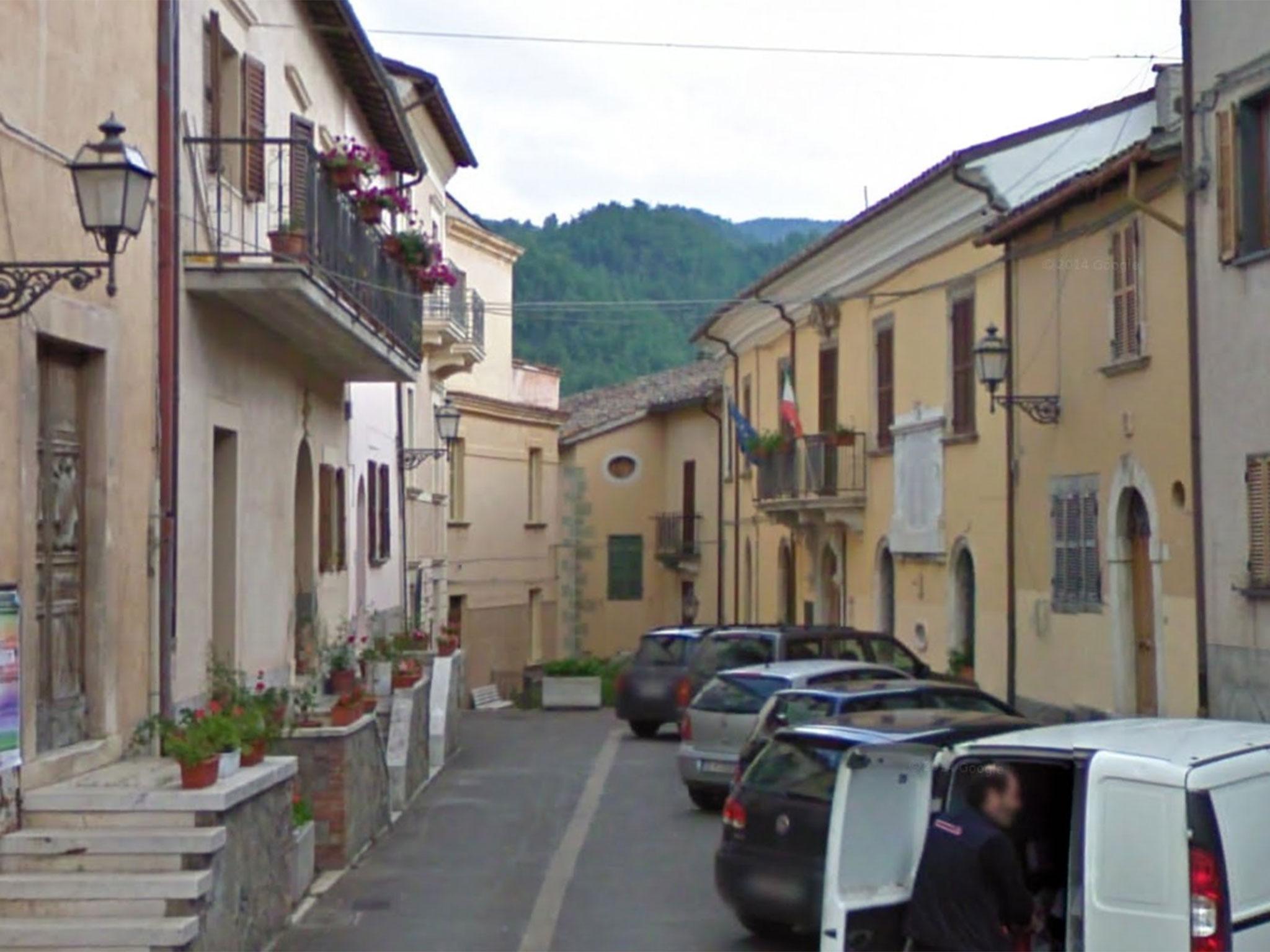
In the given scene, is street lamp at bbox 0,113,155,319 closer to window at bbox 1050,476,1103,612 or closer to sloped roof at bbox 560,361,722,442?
window at bbox 1050,476,1103,612

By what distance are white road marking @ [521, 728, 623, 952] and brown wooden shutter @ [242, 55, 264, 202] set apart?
6.05 m

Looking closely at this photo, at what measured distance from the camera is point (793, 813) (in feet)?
35.4

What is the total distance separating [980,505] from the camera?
22891 millimetres

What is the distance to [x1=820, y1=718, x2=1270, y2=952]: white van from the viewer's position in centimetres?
662

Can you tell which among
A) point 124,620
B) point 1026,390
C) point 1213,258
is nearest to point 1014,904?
point 124,620

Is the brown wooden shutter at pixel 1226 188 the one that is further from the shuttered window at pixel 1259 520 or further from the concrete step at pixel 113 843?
the concrete step at pixel 113 843

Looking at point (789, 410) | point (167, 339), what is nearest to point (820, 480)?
point (789, 410)

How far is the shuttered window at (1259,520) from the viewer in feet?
48.2

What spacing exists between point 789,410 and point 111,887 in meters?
21.7

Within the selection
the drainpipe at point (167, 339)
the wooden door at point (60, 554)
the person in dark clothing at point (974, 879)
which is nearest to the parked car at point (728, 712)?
the drainpipe at point (167, 339)

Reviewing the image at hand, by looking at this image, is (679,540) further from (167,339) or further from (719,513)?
(167,339)

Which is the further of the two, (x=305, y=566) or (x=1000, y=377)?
(x=1000, y=377)

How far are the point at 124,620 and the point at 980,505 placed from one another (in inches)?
524

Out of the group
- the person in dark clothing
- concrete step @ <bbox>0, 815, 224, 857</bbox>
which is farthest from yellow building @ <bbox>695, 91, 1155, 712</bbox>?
the person in dark clothing
